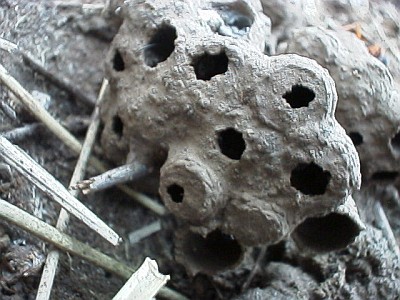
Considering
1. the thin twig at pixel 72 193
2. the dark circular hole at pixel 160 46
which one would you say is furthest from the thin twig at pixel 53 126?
the dark circular hole at pixel 160 46

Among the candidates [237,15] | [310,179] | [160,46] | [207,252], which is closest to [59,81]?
[160,46]

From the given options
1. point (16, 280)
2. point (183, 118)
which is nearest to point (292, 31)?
point (183, 118)

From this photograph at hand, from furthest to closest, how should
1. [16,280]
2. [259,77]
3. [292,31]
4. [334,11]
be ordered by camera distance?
[334,11] < [292,31] < [16,280] < [259,77]

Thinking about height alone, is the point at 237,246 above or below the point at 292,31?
below

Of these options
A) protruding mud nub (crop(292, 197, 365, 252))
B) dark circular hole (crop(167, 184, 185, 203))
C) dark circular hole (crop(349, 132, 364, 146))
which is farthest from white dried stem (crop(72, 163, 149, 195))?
dark circular hole (crop(349, 132, 364, 146))

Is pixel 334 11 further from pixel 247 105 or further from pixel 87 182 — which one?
pixel 87 182
